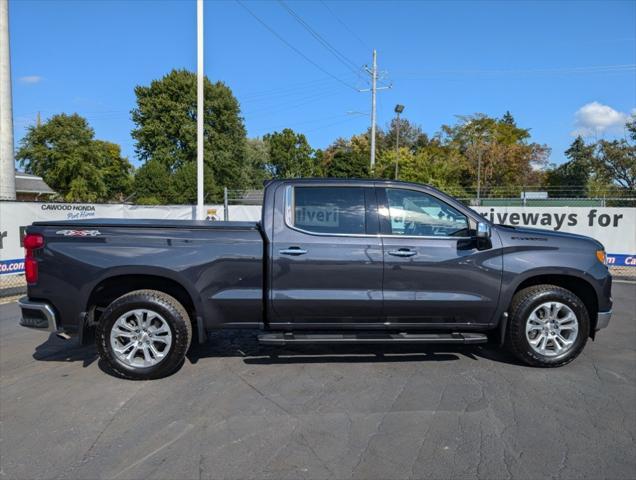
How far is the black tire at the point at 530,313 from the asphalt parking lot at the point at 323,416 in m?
0.15

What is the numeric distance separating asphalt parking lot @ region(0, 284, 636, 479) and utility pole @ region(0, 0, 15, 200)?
7.35 m

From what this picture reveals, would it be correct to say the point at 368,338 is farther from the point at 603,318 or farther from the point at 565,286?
the point at 603,318

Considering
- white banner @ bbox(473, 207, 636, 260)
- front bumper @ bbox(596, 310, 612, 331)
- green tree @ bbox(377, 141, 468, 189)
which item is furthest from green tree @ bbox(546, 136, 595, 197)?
front bumper @ bbox(596, 310, 612, 331)

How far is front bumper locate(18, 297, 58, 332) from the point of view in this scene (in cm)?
455

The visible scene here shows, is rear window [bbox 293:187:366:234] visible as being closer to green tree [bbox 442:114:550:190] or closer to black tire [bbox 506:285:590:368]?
black tire [bbox 506:285:590:368]

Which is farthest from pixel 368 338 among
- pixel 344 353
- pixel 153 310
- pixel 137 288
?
pixel 137 288

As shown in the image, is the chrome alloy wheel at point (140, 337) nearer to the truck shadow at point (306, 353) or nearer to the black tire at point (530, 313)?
the truck shadow at point (306, 353)

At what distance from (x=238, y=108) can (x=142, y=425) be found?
5374cm

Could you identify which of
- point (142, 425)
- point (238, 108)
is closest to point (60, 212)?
point (142, 425)

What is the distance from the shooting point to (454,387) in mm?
4445

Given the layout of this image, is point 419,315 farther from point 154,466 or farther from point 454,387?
point 154,466

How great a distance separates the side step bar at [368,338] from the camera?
4590 mm

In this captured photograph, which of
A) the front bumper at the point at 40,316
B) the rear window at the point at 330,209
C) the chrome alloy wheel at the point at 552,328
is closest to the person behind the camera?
the front bumper at the point at 40,316

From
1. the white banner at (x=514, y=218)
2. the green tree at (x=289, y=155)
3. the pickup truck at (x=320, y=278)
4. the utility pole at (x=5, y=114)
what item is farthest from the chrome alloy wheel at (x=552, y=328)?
the green tree at (x=289, y=155)
